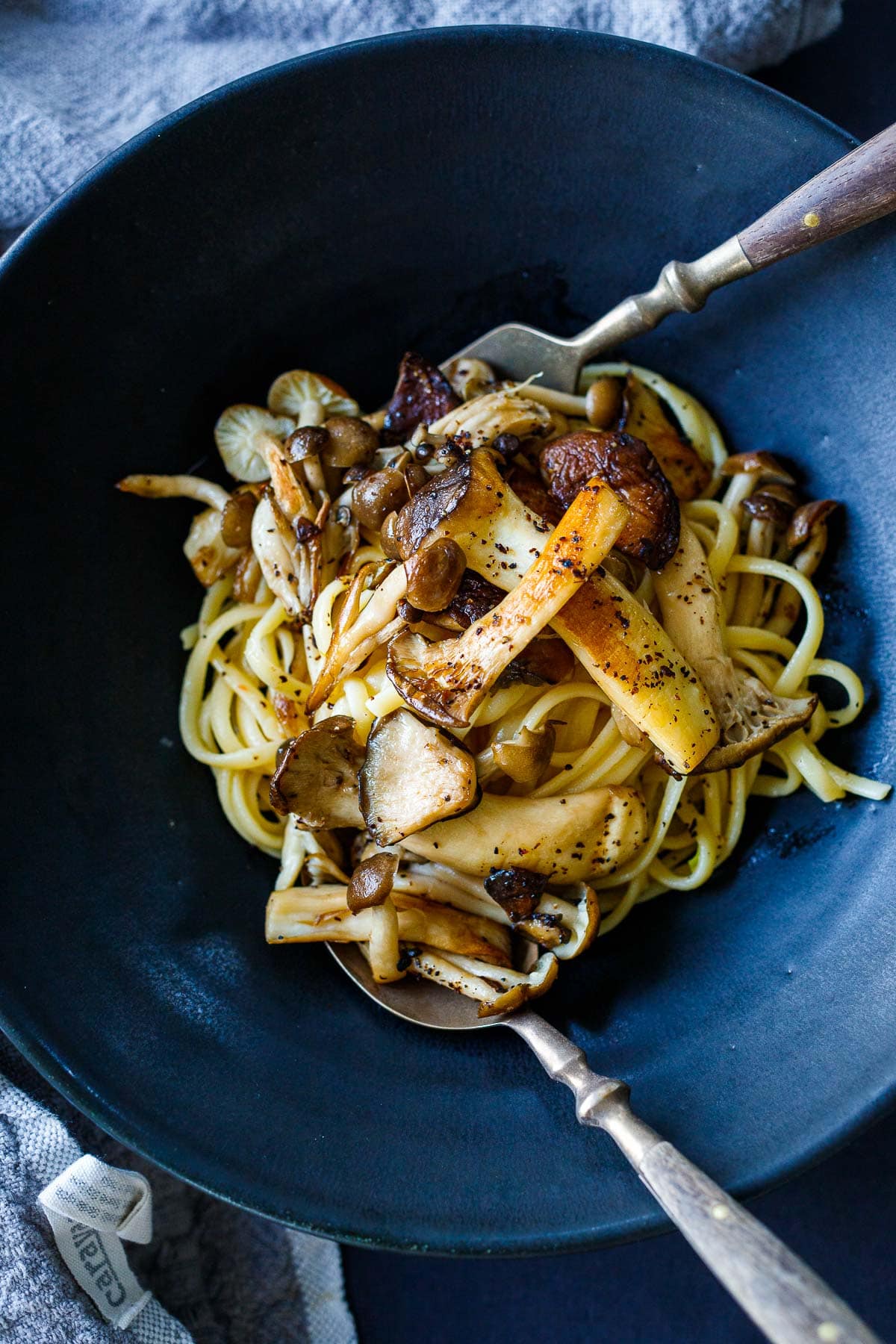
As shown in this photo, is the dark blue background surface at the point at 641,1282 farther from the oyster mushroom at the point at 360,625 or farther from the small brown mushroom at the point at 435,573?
the small brown mushroom at the point at 435,573

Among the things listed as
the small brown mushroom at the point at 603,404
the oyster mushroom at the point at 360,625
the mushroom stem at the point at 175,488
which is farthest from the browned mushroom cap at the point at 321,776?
the small brown mushroom at the point at 603,404

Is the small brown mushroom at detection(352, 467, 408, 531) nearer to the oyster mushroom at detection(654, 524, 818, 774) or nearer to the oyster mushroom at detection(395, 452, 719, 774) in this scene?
the oyster mushroom at detection(395, 452, 719, 774)

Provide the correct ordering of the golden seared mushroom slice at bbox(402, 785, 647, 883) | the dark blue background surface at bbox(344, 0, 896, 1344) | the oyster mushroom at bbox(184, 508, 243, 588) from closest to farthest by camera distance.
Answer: the golden seared mushroom slice at bbox(402, 785, 647, 883) → the oyster mushroom at bbox(184, 508, 243, 588) → the dark blue background surface at bbox(344, 0, 896, 1344)

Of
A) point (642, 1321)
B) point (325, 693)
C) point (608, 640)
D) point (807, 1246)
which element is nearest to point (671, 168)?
point (608, 640)

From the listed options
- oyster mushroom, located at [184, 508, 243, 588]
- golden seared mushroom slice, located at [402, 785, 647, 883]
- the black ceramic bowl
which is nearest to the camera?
the black ceramic bowl

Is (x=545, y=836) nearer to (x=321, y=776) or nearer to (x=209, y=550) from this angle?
(x=321, y=776)

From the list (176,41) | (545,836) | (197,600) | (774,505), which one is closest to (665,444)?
(774,505)

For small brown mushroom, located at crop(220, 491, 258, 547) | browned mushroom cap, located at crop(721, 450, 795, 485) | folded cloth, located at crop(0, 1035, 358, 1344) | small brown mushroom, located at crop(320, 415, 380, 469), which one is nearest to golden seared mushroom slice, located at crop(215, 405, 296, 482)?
small brown mushroom, located at crop(220, 491, 258, 547)
